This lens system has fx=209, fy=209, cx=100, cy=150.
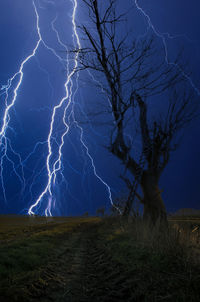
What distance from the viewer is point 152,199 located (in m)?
6.60

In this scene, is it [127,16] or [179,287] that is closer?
[179,287]

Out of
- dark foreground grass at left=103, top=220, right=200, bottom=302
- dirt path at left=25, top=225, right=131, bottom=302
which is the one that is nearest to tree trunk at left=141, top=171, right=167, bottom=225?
dark foreground grass at left=103, top=220, right=200, bottom=302

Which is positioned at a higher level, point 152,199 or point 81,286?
point 152,199

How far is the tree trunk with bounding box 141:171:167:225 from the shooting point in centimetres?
646

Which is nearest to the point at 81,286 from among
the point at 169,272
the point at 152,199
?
the point at 169,272

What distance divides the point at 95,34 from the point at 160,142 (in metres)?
4.03

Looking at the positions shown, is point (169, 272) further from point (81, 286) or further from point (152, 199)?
point (152, 199)

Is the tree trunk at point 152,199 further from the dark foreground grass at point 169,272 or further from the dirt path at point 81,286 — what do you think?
the dirt path at point 81,286

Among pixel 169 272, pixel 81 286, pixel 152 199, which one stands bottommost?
pixel 81 286

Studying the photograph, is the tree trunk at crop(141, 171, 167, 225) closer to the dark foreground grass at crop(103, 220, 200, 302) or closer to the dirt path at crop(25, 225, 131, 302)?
the dark foreground grass at crop(103, 220, 200, 302)

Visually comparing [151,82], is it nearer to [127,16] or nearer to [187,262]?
[127,16]

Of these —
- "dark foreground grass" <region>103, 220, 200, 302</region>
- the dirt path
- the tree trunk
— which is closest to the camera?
"dark foreground grass" <region>103, 220, 200, 302</region>

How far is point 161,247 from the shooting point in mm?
3678

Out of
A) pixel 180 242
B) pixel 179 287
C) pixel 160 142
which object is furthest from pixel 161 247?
pixel 160 142
